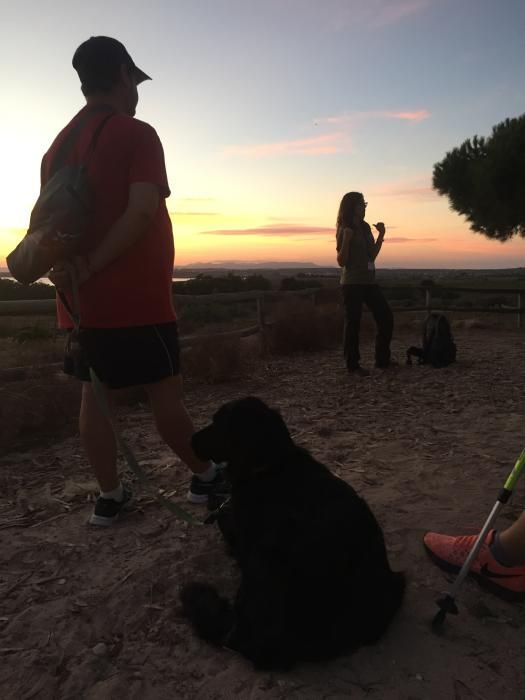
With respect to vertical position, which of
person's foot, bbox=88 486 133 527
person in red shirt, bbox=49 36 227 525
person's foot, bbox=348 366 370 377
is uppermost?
person in red shirt, bbox=49 36 227 525

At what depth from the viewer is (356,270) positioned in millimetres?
6164

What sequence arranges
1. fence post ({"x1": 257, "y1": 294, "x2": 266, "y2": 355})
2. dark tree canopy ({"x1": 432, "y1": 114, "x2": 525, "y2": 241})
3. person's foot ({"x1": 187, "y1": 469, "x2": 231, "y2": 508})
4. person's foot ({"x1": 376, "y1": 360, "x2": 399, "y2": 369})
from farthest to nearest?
1. dark tree canopy ({"x1": 432, "y1": 114, "x2": 525, "y2": 241})
2. fence post ({"x1": 257, "y1": 294, "x2": 266, "y2": 355})
3. person's foot ({"x1": 376, "y1": 360, "x2": 399, "y2": 369})
4. person's foot ({"x1": 187, "y1": 469, "x2": 231, "y2": 508})

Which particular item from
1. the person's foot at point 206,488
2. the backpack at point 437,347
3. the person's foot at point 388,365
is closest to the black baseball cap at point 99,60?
the person's foot at point 206,488

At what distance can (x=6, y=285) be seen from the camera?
6.63 meters

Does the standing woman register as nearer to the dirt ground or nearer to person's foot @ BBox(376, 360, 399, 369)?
person's foot @ BBox(376, 360, 399, 369)

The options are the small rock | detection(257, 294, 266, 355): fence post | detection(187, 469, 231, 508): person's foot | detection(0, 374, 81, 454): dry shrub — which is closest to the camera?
the small rock

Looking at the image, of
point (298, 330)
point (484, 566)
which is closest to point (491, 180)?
point (298, 330)

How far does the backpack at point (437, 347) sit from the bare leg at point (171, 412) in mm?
4799

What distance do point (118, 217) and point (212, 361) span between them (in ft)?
13.0

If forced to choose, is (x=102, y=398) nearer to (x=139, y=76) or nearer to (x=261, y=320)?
(x=139, y=76)

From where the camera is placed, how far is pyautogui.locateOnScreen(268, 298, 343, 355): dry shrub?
816cm

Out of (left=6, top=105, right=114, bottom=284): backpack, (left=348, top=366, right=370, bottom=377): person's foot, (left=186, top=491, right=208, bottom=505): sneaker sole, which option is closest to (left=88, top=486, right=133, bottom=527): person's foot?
(left=186, top=491, right=208, bottom=505): sneaker sole

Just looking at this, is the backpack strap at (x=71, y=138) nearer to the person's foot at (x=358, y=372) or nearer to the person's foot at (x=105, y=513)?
the person's foot at (x=105, y=513)

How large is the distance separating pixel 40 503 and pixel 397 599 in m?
2.09
